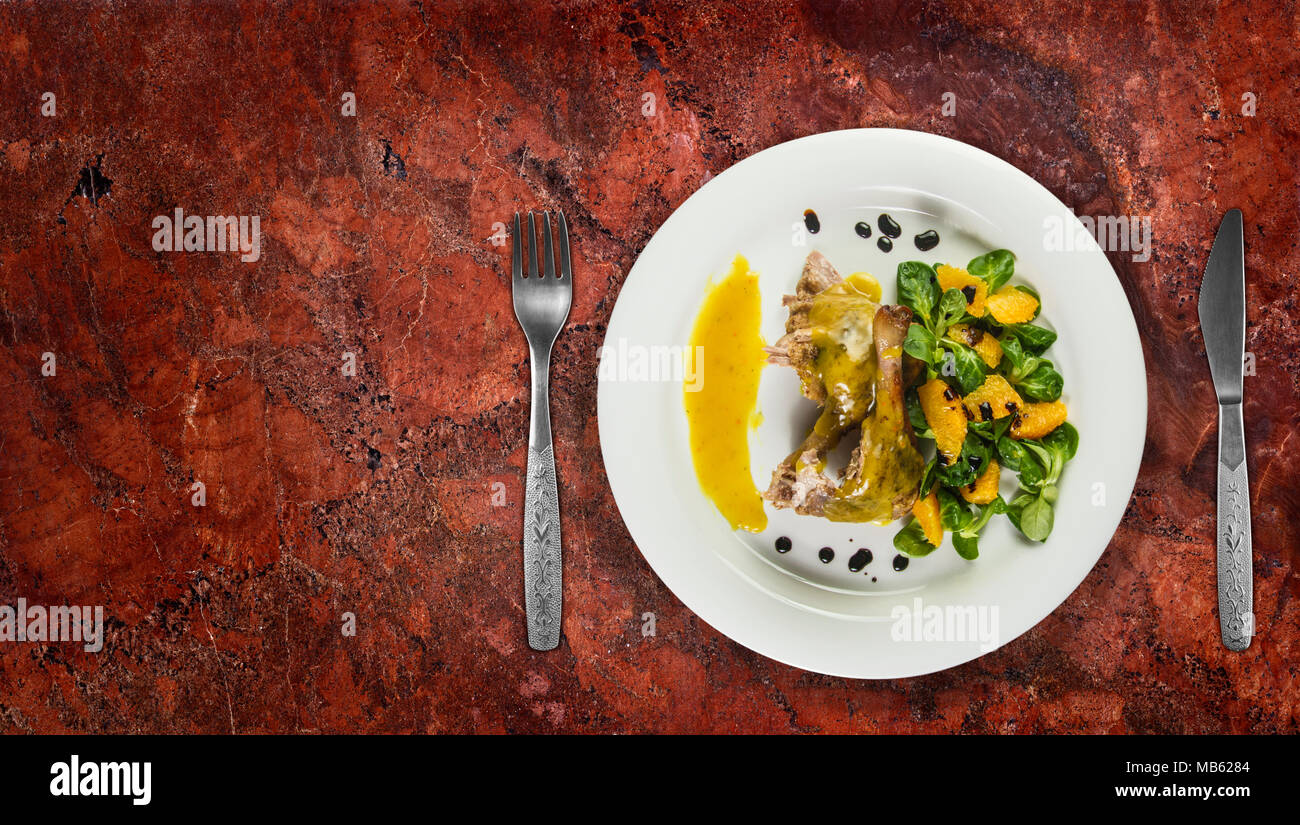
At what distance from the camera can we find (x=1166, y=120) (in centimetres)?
220

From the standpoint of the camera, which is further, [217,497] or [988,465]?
[217,497]

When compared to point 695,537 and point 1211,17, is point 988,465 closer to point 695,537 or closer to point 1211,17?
point 695,537

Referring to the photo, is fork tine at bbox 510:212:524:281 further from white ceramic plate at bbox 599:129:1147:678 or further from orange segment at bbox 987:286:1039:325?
orange segment at bbox 987:286:1039:325

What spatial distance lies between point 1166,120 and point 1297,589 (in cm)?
151

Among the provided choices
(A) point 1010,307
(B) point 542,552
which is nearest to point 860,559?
(A) point 1010,307

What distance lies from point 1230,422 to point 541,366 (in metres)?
2.07

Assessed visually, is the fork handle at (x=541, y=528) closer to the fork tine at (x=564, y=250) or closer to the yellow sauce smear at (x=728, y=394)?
the fork tine at (x=564, y=250)

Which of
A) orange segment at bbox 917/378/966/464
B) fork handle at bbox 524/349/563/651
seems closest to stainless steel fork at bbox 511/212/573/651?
fork handle at bbox 524/349/563/651

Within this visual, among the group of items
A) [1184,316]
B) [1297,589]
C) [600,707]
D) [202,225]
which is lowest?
[600,707]

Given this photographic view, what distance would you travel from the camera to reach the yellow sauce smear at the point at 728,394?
7.11 ft

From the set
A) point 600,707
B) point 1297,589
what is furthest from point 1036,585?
point 600,707

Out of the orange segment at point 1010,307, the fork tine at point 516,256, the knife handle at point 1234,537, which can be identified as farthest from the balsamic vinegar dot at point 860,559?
the fork tine at point 516,256

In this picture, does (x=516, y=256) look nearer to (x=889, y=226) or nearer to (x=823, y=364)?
(x=823, y=364)

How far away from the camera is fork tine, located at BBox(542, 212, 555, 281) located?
218cm
